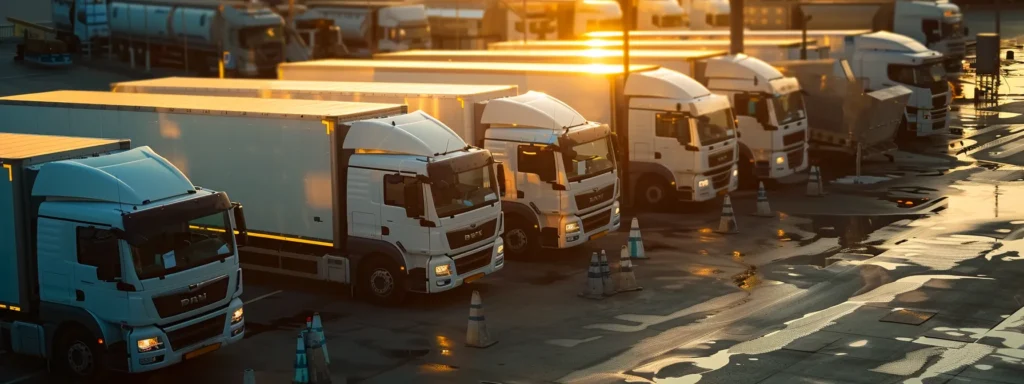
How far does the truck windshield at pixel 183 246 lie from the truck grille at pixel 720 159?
14335 millimetres

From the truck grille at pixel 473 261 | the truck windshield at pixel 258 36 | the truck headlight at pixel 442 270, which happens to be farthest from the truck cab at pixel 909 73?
the truck windshield at pixel 258 36

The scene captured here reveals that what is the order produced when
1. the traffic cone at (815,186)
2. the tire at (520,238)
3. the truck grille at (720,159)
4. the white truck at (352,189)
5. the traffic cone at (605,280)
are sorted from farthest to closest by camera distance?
the traffic cone at (815,186), the truck grille at (720,159), the tire at (520,238), the traffic cone at (605,280), the white truck at (352,189)

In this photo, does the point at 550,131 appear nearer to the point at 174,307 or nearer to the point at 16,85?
the point at 174,307

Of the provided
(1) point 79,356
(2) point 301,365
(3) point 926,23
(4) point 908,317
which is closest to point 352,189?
(1) point 79,356

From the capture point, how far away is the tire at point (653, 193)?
99.6 ft

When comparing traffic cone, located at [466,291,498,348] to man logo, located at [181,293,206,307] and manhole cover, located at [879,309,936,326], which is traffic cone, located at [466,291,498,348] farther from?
manhole cover, located at [879,309,936,326]

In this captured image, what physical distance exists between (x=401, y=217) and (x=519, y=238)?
15.5 ft

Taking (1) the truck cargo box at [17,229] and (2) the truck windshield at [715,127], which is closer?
(1) the truck cargo box at [17,229]

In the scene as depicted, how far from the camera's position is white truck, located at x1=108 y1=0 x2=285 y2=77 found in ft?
181

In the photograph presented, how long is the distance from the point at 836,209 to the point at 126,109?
15.6 metres

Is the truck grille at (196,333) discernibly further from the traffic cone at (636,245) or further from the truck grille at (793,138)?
the truck grille at (793,138)

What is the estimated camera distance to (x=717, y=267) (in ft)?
80.1

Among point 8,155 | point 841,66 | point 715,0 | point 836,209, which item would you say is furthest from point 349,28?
point 8,155

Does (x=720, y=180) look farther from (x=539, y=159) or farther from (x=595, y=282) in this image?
(x=595, y=282)
